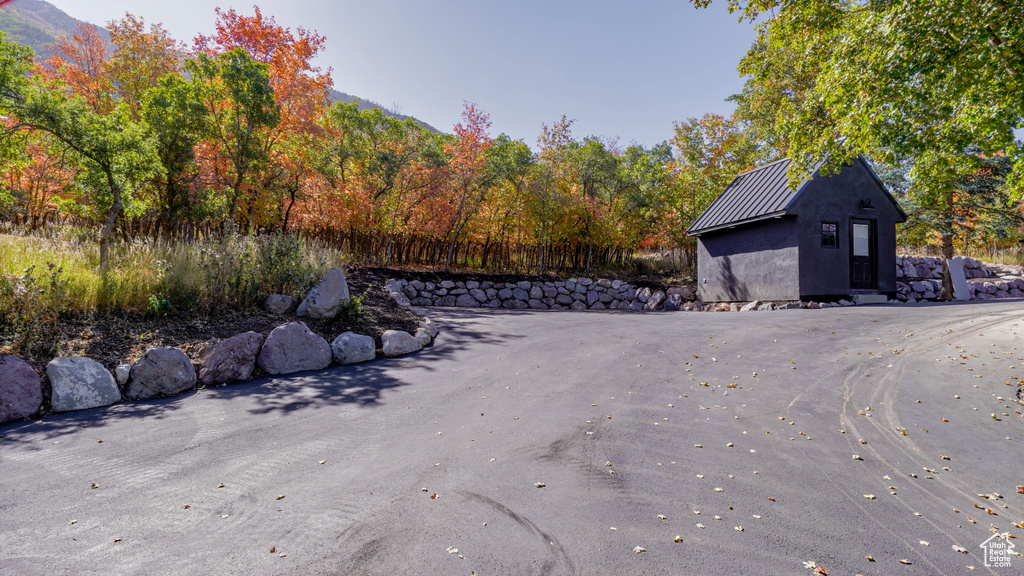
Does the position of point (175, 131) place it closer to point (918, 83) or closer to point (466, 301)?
point (466, 301)

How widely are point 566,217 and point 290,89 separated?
11.2m

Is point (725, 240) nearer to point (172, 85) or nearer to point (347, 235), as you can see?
point (347, 235)

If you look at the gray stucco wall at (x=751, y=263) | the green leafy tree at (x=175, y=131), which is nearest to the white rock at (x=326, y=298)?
the green leafy tree at (x=175, y=131)

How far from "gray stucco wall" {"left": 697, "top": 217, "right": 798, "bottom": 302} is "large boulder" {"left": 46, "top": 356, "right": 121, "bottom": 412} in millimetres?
15349

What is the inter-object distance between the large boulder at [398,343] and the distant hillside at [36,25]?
4373 cm

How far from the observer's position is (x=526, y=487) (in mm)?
2844

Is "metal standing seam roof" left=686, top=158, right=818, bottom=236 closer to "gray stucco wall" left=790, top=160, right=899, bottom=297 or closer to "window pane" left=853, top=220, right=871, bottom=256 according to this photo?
"gray stucco wall" left=790, top=160, right=899, bottom=297

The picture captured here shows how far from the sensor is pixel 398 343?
6770 mm

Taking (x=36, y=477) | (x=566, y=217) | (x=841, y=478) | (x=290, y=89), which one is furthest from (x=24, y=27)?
(x=841, y=478)

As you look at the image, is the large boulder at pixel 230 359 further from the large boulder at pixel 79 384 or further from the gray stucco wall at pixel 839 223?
the gray stucco wall at pixel 839 223

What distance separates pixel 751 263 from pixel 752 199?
2222mm

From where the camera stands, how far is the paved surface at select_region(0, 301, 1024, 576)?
7.21 ft

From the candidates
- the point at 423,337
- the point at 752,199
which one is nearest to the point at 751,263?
the point at 752,199

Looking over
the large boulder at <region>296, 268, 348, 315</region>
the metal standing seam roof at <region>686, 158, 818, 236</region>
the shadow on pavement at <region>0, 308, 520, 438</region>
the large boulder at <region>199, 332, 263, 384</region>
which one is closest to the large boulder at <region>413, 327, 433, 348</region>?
the shadow on pavement at <region>0, 308, 520, 438</region>
